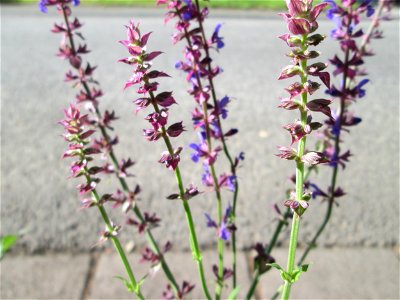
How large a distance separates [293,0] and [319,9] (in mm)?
35

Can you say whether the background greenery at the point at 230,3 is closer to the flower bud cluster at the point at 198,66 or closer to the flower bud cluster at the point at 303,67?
the flower bud cluster at the point at 198,66

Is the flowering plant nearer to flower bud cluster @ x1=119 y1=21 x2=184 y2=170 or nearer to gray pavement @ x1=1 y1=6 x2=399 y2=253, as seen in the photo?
flower bud cluster @ x1=119 y1=21 x2=184 y2=170

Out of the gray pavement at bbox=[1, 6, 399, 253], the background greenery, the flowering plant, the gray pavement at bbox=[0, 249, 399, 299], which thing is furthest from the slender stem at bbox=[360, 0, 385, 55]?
the background greenery

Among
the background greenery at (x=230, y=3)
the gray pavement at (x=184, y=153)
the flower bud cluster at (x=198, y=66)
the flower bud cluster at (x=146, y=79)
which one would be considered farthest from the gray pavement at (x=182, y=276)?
the background greenery at (x=230, y=3)

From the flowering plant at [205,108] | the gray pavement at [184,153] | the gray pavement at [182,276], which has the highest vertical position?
the flowering plant at [205,108]

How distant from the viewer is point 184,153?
8.84 ft

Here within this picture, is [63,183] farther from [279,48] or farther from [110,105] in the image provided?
[279,48]

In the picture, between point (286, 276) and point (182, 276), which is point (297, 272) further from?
point (182, 276)

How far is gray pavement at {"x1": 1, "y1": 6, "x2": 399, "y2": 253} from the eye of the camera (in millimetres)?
2049

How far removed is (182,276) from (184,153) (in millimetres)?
1028

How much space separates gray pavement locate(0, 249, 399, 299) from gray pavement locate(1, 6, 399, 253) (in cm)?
8

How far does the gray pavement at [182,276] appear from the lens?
5.51 ft

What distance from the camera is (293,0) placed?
0.56 meters

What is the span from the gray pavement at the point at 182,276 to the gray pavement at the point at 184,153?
8 centimetres
